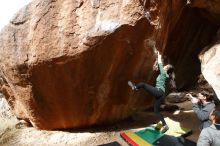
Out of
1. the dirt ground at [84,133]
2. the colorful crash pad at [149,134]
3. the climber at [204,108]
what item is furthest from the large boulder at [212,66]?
the colorful crash pad at [149,134]

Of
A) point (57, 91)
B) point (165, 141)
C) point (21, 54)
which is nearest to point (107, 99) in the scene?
point (57, 91)

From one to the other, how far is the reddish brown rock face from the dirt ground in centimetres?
29

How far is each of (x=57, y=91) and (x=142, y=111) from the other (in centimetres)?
352

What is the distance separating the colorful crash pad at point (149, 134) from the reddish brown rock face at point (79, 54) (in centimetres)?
92

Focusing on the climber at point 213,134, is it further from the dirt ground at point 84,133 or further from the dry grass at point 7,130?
the dry grass at point 7,130

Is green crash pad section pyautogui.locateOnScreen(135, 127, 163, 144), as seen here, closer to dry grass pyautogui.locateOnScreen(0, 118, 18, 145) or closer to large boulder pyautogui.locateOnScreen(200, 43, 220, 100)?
large boulder pyautogui.locateOnScreen(200, 43, 220, 100)

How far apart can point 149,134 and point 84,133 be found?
169 cm

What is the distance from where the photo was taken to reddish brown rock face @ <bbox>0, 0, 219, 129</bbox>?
6.75m

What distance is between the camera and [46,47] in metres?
6.91

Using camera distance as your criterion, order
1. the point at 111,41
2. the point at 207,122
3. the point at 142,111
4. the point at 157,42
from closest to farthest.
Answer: the point at 207,122 → the point at 111,41 → the point at 157,42 → the point at 142,111

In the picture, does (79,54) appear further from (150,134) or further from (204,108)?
(204,108)

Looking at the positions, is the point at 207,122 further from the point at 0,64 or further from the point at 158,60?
the point at 0,64

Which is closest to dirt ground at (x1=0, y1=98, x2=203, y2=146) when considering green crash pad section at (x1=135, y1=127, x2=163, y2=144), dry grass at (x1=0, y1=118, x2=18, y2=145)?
dry grass at (x1=0, y1=118, x2=18, y2=145)

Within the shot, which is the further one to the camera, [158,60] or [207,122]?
[158,60]
